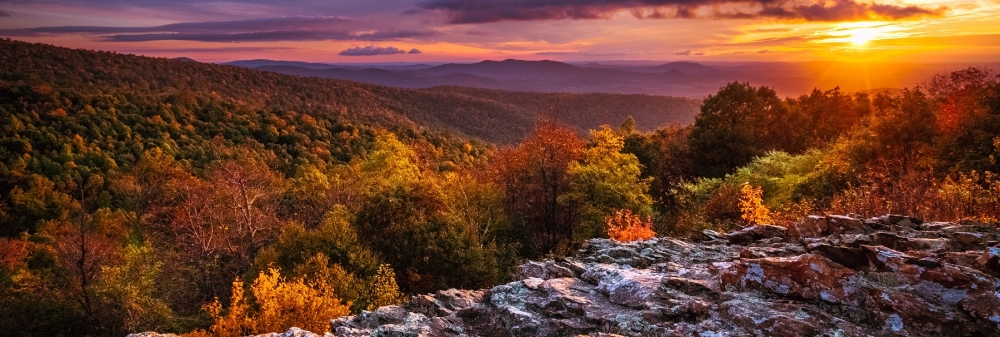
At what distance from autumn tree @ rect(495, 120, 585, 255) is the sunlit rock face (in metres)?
18.5

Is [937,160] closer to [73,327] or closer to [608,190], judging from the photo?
[608,190]

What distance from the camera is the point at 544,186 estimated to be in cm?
3328

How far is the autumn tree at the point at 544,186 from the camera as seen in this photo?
32.6 metres

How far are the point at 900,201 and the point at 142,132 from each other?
79.0 m

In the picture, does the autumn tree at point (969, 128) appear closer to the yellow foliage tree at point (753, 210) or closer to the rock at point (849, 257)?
the yellow foliage tree at point (753, 210)

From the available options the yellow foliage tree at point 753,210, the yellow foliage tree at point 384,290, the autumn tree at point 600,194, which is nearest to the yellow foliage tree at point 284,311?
the yellow foliage tree at point 384,290

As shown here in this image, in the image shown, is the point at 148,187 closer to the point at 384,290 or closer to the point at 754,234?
the point at 384,290

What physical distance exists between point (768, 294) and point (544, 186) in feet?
78.4

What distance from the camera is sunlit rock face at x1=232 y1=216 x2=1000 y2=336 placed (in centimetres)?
804

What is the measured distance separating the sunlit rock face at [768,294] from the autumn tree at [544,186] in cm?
1853

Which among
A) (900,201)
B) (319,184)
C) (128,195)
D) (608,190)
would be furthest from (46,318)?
(900,201)

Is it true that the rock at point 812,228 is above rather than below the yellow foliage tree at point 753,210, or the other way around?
above

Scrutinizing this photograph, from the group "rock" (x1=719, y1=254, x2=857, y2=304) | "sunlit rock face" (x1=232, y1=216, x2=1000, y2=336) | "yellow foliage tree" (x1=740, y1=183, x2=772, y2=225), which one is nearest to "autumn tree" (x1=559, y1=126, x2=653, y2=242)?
"yellow foliage tree" (x1=740, y1=183, x2=772, y2=225)

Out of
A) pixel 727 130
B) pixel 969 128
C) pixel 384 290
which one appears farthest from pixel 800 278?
pixel 727 130
